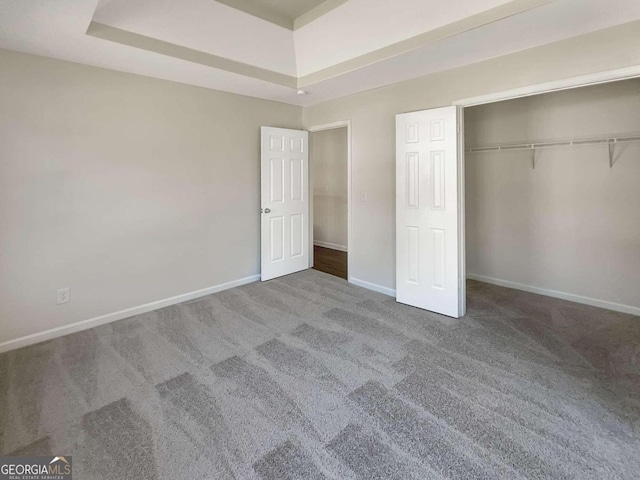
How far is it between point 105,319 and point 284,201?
2519 millimetres

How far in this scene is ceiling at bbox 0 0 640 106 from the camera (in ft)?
7.26

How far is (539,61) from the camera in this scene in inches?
105

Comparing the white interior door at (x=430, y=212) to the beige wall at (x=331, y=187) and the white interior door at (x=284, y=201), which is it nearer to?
the white interior door at (x=284, y=201)

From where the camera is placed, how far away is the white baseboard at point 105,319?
2775mm

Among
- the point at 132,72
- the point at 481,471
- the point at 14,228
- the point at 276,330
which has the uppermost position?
the point at 132,72

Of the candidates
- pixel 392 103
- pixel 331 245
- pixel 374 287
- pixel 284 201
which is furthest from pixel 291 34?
pixel 331 245

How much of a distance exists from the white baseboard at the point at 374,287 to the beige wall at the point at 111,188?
A: 5.15 ft

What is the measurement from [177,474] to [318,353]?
1.29 metres

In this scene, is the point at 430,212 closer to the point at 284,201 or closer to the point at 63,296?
the point at 284,201

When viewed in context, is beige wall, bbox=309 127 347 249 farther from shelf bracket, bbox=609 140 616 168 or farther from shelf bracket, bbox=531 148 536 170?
shelf bracket, bbox=609 140 616 168

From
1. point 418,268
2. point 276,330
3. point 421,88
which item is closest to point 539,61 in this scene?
point 421,88

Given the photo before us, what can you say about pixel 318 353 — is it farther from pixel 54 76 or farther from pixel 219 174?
pixel 54 76

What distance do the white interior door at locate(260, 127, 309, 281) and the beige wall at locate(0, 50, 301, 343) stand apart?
0.75 ft

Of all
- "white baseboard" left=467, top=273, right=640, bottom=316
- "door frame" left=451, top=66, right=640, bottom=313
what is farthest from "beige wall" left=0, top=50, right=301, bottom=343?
"white baseboard" left=467, top=273, right=640, bottom=316
